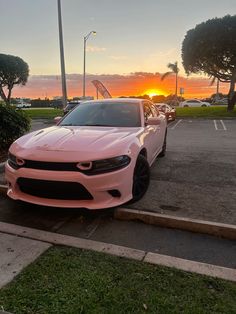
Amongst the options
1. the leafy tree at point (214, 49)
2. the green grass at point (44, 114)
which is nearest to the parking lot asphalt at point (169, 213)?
the green grass at point (44, 114)

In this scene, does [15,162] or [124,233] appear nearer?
[124,233]

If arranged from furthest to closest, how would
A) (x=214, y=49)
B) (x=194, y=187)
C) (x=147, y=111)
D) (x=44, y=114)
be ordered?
(x=44, y=114) → (x=214, y=49) → (x=147, y=111) → (x=194, y=187)

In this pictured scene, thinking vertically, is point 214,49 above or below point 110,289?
above

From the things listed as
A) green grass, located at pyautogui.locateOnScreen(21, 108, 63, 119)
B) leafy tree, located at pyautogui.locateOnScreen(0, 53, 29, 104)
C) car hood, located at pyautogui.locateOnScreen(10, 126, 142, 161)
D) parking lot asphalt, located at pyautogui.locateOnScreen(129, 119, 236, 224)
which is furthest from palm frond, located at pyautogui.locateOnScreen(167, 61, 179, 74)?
car hood, located at pyautogui.locateOnScreen(10, 126, 142, 161)

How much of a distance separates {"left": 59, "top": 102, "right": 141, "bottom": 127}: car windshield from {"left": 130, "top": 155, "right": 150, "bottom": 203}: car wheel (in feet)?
2.96

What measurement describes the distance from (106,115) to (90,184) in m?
2.10

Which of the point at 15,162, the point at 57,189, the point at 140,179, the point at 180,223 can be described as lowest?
the point at 180,223

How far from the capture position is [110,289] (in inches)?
108

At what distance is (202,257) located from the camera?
334 centimetres

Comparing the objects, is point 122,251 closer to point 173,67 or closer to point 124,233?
point 124,233

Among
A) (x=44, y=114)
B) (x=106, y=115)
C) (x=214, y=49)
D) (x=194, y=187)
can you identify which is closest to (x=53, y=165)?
(x=106, y=115)

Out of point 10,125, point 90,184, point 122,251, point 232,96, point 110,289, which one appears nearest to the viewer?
point 110,289

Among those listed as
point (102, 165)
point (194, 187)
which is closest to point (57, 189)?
point (102, 165)

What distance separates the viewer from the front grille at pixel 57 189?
150 inches
